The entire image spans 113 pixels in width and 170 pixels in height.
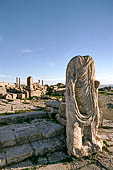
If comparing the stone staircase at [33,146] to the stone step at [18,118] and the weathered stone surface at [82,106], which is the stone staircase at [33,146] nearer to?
Answer: the weathered stone surface at [82,106]

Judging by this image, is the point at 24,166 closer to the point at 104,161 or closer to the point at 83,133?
the point at 83,133

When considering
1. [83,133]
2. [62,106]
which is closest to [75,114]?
[83,133]

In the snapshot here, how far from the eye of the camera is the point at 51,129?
3428 mm

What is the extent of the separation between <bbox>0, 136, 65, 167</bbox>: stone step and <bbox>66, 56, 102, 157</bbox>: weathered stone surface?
0.47 meters

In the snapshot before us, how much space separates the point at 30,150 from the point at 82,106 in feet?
5.74

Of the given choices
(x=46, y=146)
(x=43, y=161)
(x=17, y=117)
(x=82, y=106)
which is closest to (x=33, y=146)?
(x=46, y=146)

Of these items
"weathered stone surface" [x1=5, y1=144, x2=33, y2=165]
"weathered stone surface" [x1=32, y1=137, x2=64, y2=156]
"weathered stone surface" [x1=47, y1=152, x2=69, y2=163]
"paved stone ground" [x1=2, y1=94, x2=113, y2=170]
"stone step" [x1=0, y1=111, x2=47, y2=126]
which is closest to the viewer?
"paved stone ground" [x1=2, y1=94, x2=113, y2=170]

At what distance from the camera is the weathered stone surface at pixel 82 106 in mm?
2609

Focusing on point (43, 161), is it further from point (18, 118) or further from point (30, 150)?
point (18, 118)

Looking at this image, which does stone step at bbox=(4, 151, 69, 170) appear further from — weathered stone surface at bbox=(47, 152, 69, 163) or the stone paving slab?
the stone paving slab

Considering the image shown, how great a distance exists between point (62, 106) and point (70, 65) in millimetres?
1908

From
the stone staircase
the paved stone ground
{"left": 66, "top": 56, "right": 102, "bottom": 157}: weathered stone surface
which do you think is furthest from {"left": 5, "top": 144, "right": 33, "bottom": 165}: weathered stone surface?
{"left": 66, "top": 56, "right": 102, "bottom": 157}: weathered stone surface

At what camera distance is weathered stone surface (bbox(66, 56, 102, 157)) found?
8.56 ft

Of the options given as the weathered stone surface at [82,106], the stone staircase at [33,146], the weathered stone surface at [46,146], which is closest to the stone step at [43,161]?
the stone staircase at [33,146]
